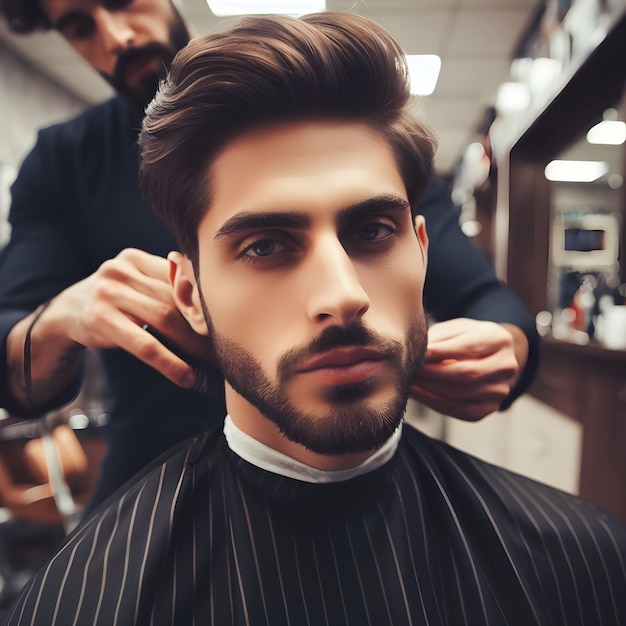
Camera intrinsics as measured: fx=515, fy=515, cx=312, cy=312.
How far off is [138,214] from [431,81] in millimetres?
366

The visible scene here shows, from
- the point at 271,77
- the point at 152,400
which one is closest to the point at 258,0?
the point at 271,77

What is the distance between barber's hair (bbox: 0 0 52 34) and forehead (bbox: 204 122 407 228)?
0.28 m

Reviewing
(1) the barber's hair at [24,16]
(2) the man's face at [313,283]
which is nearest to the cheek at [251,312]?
(2) the man's face at [313,283]

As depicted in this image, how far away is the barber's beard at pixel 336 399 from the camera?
1.72ft

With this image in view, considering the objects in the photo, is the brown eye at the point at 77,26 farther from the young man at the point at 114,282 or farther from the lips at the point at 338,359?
the lips at the point at 338,359

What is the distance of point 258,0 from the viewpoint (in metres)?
0.53

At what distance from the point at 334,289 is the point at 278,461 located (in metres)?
0.30

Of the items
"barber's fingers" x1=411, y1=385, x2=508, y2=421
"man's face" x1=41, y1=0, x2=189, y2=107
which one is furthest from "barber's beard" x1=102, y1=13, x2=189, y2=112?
"barber's fingers" x1=411, y1=385, x2=508, y2=421

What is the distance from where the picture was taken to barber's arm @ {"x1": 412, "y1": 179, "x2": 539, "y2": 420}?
2.11ft

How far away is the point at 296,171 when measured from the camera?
0.53 m

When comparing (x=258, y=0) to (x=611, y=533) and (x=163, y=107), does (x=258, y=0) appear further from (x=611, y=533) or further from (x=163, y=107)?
(x=611, y=533)

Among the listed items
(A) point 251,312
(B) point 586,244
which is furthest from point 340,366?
(B) point 586,244

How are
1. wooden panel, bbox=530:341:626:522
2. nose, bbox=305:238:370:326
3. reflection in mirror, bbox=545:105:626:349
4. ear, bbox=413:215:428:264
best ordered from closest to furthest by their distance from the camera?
nose, bbox=305:238:370:326
ear, bbox=413:215:428:264
wooden panel, bbox=530:341:626:522
reflection in mirror, bbox=545:105:626:349

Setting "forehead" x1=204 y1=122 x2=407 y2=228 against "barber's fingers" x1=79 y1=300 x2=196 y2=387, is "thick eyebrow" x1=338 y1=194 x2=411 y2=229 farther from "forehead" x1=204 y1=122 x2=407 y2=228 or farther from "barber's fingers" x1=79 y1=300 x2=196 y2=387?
"barber's fingers" x1=79 y1=300 x2=196 y2=387
